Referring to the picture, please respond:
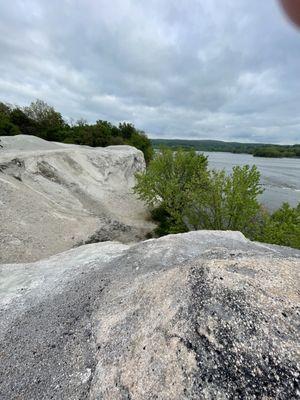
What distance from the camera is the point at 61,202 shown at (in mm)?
14453

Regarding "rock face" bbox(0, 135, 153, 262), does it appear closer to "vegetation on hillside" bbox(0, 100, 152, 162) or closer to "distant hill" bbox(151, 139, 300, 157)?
"vegetation on hillside" bbox(0, 100, 152, 162)

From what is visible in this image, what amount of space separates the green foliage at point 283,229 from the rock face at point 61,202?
23.4 feet

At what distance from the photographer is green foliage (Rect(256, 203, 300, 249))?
1081 centimetres

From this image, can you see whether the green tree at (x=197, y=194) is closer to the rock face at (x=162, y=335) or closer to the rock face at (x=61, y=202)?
the rock face at (x=61, y=202)

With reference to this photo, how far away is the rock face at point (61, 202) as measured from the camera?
9891mm

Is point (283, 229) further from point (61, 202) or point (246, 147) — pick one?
point (246, 147)

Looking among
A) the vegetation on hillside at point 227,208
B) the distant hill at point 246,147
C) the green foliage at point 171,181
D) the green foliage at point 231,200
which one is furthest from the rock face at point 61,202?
the distant hill at point 246,147

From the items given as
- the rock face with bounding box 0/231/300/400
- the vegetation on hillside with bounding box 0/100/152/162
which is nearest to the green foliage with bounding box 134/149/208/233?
the rock face with bounding box 0/231/300/400

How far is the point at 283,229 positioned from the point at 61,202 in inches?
477

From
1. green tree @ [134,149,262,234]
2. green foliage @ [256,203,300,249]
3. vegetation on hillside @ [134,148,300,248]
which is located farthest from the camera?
green tree @ [134,149,262,234]

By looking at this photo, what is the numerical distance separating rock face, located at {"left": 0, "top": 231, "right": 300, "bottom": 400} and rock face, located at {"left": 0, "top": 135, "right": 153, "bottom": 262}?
6.16 metres

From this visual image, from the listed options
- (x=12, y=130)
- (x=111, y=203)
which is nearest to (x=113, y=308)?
(x=111, y=203)

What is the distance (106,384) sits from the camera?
2.32 metres

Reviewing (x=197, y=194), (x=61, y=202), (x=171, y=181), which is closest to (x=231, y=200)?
(x=197, y=194)
